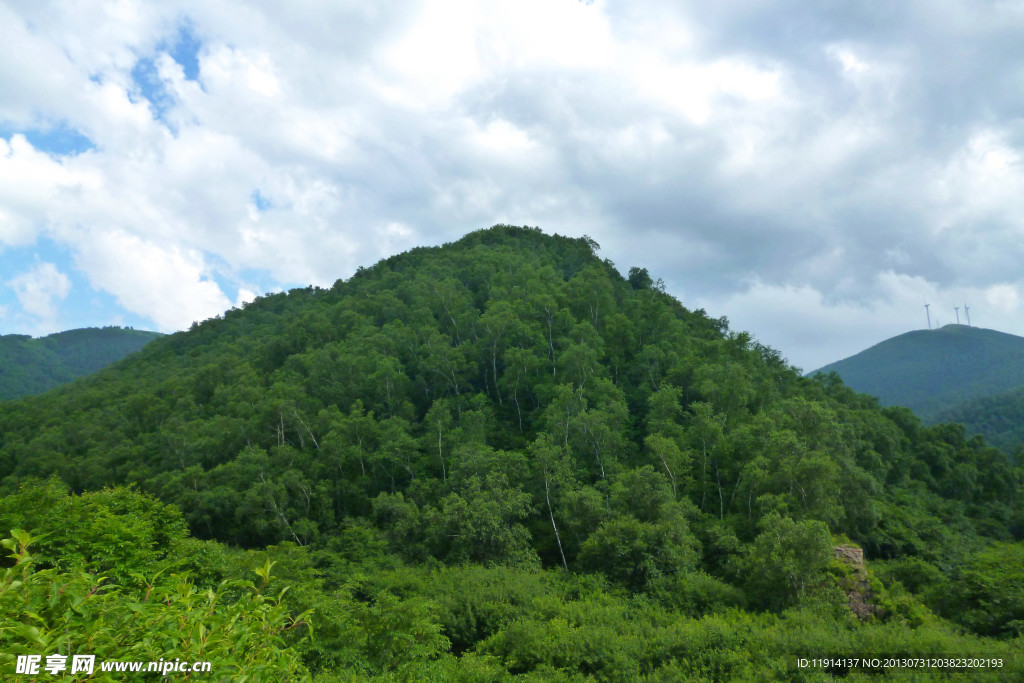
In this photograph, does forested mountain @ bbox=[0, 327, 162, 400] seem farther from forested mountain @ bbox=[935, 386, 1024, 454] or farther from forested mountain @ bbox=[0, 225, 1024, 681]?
forested mountain @ bbox=[935, 386, 1024, 454]

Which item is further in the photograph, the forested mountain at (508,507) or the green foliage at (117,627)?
the forested mountain at (508,507)

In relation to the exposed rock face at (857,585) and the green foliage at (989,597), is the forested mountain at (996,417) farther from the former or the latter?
the exposed rock face at (857,585)

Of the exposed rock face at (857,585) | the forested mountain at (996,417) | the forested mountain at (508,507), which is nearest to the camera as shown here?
the forested mountain at (508,507)

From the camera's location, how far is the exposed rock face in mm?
26062

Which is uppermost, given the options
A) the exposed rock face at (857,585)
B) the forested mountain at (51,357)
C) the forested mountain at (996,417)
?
the forested mountain at (51,357)

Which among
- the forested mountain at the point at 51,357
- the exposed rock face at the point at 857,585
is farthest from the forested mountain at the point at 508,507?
the forested mountain at the point at 51,357

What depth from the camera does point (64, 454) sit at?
54094 mm

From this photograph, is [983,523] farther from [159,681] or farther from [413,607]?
[159,681]

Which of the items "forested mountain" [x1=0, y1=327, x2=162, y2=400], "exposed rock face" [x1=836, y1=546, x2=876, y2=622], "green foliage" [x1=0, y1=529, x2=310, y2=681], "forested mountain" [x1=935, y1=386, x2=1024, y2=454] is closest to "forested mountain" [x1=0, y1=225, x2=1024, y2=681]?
"green foliage" [x1=0, y1=529, x2=310, y2=681]

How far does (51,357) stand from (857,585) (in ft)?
694

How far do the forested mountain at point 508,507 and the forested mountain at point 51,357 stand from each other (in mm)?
83502

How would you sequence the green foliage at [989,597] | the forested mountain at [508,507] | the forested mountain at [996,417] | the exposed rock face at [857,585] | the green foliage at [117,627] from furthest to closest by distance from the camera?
the forested mountain at [996,417] → the exposed rock face at [857,585] → the green foliage at [989,597] → the forested mountain at [508,507] → the green foliage at [117,627]

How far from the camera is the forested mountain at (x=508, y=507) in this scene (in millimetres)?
18172

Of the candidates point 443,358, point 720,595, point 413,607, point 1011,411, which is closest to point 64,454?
point 443,358
